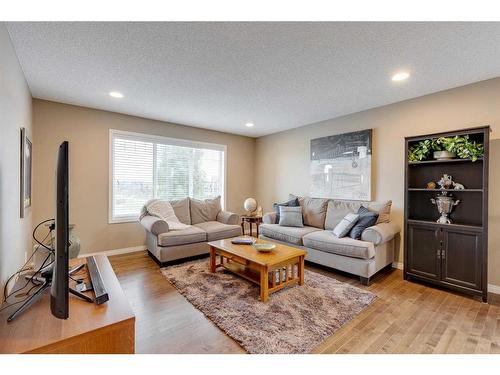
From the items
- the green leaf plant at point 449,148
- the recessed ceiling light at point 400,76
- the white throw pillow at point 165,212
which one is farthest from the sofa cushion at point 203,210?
the recessed ceiling light at point 400,76

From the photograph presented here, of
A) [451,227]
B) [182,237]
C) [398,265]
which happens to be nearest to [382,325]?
[451,227]

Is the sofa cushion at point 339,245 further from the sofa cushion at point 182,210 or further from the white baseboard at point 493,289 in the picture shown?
the sofa cushion at point 182,210

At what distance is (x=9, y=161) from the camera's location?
1.78 metres

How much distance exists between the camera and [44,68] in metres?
2.46

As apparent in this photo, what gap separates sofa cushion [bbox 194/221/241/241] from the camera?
3.79 metres

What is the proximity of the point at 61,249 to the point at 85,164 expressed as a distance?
10.7 ft

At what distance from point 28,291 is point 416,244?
3.66 m

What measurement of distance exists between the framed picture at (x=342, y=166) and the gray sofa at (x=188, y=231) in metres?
1.71

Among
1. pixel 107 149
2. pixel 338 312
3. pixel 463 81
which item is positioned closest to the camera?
pixel 338 312

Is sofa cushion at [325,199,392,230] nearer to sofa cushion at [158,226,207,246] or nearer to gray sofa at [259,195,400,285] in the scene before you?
gray sofa at [259,195,400,285]

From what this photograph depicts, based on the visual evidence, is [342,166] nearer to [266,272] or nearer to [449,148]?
[449,148]
